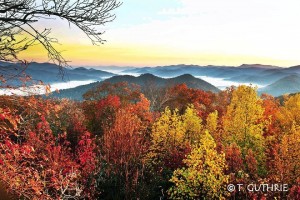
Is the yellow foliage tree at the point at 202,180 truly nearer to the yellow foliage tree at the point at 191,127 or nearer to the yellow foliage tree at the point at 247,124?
the yellow foliage tree at the point at 247,124

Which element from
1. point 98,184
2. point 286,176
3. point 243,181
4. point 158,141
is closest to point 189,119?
point 158,141

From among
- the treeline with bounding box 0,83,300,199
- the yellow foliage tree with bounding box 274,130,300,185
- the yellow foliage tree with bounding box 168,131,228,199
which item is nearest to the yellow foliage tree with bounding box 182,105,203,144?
the treeline with bounding box 0,83,300,199

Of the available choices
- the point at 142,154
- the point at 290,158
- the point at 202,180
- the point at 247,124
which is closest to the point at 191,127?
the point at 247,124

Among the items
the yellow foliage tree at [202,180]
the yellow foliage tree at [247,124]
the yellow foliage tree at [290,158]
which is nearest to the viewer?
the yellow foliage tree at [202,180]

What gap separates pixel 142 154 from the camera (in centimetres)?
2573

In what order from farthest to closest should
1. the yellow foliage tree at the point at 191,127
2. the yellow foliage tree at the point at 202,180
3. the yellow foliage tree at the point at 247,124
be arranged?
the yellow foliage tree at the point at 191,127
the yellow foliage tree at the point at 247,124
the yellow foliage tree at the point at 202,180

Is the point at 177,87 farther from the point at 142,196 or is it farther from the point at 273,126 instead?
the point at 142,196

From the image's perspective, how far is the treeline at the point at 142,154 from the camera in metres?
12.4

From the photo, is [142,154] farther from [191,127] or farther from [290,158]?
[290,158]

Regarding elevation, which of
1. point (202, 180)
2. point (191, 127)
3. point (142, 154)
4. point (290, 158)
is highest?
point (191, 127)

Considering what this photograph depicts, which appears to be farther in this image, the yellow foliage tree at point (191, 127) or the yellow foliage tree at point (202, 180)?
the yellow foliage tree at point (191, 127)

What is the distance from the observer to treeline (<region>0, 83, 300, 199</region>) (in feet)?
40.6

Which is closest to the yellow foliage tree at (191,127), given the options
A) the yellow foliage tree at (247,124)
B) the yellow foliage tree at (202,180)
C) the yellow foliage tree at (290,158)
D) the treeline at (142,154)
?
the treeline at (142,154)

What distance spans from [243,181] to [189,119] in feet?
50.9
